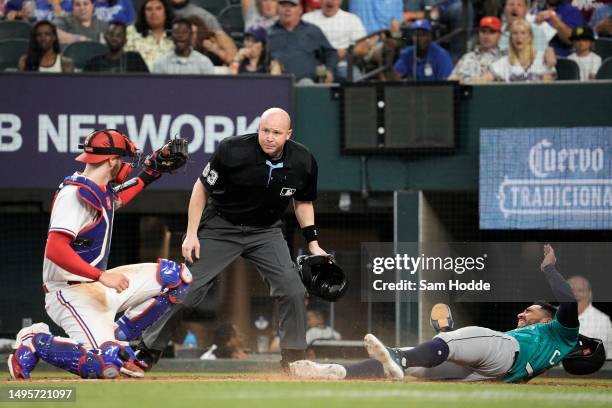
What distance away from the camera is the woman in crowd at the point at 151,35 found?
13.4 metres

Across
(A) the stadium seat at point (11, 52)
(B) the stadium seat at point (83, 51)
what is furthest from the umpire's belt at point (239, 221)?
(A) the stadium seat at point (11, 52)

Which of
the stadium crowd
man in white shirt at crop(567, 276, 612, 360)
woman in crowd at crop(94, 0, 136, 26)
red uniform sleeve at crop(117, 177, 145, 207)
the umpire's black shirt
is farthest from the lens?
woman in crowd at crop(94, 0, 136, 26)

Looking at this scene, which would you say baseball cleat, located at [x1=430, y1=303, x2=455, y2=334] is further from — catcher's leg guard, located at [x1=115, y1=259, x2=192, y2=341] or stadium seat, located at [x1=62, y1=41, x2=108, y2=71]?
stadium seat, located at [x1=62, y1=41, x2=108, y2=71]

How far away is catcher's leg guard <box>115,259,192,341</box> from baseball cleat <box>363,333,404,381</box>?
50.8 inches

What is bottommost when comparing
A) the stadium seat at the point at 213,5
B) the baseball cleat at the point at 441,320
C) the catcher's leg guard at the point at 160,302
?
the baseball cleat at the point at 441,320

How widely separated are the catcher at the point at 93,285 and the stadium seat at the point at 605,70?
6831mm

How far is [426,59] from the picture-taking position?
1327cm

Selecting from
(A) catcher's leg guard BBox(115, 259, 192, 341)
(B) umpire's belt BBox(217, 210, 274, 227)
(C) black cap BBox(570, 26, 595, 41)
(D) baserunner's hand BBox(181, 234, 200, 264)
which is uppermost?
(C) black cap BBox(570, 26, 595, 41)

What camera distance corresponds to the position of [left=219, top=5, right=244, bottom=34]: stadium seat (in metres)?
13.9

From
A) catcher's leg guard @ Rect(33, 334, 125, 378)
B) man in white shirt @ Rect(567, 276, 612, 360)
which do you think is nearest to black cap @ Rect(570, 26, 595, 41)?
man in white shirt @ Rect(567, 276, 612, 360)

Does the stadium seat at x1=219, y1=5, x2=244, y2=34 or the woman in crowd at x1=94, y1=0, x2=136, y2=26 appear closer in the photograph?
the stadium seat at x1=219, y1=5, x2=244, y2=34

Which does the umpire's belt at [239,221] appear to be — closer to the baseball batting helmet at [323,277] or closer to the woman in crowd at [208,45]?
the baseball batting helmet at [323,277]

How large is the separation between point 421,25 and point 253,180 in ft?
18.3

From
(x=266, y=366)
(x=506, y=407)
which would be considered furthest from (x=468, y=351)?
(x=266, y=366)
